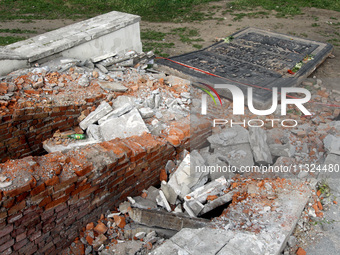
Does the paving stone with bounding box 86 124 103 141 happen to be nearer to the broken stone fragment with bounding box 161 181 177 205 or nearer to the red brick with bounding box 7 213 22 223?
the broken stone fragment with bounding box 161 181 177 205

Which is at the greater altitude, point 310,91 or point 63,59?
point 63,59

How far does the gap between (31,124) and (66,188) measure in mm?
2080

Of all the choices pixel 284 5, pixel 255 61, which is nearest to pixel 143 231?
pixel 255 61

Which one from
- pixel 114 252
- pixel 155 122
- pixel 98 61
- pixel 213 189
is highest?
pixel 98 61

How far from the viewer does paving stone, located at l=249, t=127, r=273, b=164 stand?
4707mm

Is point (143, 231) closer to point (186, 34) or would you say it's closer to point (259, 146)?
point (259, 146)

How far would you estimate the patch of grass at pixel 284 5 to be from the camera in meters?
13.2

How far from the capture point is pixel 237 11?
13250mm

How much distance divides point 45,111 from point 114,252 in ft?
9.05

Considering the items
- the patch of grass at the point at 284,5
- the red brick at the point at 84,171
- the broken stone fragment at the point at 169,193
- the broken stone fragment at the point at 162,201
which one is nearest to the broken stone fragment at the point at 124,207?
the broken stone fragment at the point at 162,201

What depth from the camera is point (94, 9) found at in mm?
13172

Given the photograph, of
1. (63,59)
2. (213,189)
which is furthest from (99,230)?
(63,59)

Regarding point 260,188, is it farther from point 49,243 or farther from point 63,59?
point 63,59

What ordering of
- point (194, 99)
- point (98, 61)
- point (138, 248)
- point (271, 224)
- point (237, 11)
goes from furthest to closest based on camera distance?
point (237, 11)
point (98, 61)
point (194, 99)
point (138, 248)
point (271, 224)
